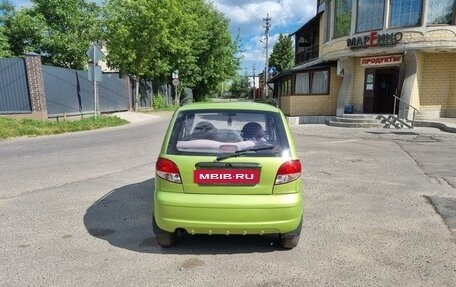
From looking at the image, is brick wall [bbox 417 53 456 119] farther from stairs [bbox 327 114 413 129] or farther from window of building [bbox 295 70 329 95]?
window of building [bbox 295 70 329 95]

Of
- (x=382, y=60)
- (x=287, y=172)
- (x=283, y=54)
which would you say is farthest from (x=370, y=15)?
(x=283, y=54)

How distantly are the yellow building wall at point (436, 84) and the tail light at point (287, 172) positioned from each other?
56.5 ft

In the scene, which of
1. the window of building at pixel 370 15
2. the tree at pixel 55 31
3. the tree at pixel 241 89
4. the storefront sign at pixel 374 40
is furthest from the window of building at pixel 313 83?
the tree at pixel 241 89

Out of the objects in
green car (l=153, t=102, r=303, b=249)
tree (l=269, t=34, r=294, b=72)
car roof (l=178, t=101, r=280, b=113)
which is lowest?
green car (l=153, t=102, r=303, b=249)

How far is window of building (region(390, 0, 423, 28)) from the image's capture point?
1697 cm

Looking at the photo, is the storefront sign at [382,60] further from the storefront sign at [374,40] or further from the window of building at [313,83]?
the window of building at [313,83]

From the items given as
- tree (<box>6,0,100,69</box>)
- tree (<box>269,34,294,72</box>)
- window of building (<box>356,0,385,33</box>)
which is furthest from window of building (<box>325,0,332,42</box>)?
tree (<box>269,34,294,72</box>)

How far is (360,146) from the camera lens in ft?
37.1

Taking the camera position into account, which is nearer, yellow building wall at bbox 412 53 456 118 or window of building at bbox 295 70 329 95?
yellow building wall at bbox 412 53 456 118

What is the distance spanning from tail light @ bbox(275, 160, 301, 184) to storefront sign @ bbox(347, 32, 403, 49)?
16.7m

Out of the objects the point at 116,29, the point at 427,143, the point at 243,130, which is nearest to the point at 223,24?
the point at 116,29

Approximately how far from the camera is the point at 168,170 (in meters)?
3.39

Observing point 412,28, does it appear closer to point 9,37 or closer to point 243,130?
point 243,130

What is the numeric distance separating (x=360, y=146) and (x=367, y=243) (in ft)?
26.2
